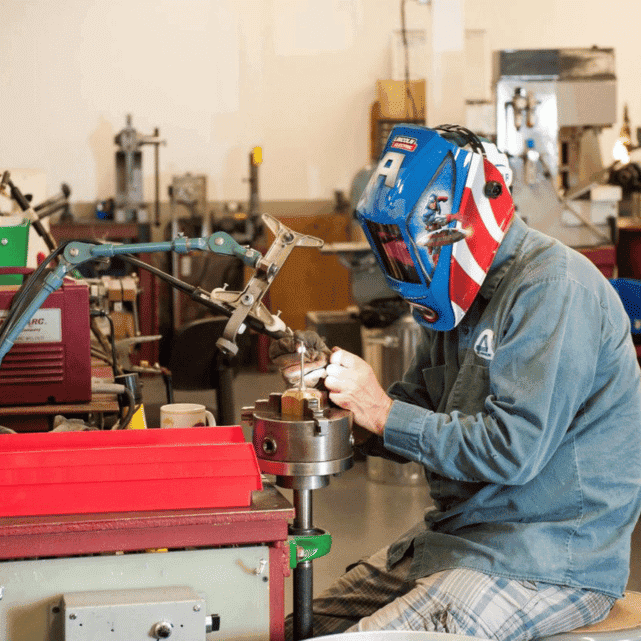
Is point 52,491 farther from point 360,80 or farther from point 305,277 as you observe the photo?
point 360,80

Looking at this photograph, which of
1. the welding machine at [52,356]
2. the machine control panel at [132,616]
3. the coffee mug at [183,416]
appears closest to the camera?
the machine control panel at [132,616]

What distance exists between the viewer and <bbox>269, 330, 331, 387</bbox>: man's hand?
4.52ft

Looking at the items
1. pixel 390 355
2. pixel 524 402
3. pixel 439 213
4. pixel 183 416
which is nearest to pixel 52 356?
pixel 183 416

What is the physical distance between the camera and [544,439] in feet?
4.33

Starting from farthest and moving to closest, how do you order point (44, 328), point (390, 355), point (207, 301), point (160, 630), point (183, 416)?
point (390, 355), point (44, 328), point (183, 416), point (207, 301), point (160, 630)

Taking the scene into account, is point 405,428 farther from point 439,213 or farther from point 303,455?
point 439,213

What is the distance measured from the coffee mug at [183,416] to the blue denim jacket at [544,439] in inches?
16.5

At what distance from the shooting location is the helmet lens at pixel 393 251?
1.45 metres

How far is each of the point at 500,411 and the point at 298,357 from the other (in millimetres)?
296

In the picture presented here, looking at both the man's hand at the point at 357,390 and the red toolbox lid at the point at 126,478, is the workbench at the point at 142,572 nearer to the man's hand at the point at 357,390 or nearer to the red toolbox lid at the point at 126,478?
the red toolbox lid at the point at 126,478

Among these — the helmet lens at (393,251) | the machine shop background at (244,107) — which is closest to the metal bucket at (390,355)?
the machine shop background at (244,107)

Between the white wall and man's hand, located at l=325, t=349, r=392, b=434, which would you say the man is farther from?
the white wall

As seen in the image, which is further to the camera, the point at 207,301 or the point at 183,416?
the point at 183,416

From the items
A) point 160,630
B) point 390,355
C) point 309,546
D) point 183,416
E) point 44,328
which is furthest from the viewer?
point 390,355
